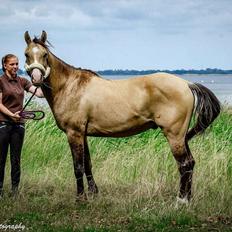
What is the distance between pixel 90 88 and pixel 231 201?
245cm

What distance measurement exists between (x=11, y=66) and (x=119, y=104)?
1.60m

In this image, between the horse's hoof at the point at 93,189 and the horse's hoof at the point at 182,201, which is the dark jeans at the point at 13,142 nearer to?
the horse's hoof at the point at 93,189

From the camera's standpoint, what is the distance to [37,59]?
7.24m

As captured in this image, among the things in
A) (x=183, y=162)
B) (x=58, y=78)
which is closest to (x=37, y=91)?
(x=58, y=78)

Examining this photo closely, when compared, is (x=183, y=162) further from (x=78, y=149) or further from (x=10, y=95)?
(x=10, y=95)

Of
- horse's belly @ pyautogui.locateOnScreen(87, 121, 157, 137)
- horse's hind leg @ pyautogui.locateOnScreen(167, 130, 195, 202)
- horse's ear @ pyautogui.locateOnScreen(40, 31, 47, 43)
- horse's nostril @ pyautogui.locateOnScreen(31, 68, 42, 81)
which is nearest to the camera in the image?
horse's nostril @ pyautogui.locateOnScreen(31, 68, 42, 81)

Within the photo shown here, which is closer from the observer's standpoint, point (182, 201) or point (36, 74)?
point (36, 74)

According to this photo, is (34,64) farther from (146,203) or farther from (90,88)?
(146,203)

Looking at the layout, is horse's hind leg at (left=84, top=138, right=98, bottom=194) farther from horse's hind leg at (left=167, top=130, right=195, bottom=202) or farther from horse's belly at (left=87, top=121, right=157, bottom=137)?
horse's hind leg at (left=167, top=130, right=195, bottom=202)

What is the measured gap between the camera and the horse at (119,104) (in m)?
7.29

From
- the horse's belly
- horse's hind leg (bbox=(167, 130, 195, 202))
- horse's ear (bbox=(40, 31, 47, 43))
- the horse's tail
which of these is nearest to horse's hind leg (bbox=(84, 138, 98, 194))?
the horse's belly

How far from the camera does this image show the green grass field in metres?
6.66

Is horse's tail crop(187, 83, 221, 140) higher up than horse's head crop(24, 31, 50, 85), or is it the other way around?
horse's head crop(24, 31, 50, 85)

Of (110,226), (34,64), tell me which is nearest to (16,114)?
(34,64)
